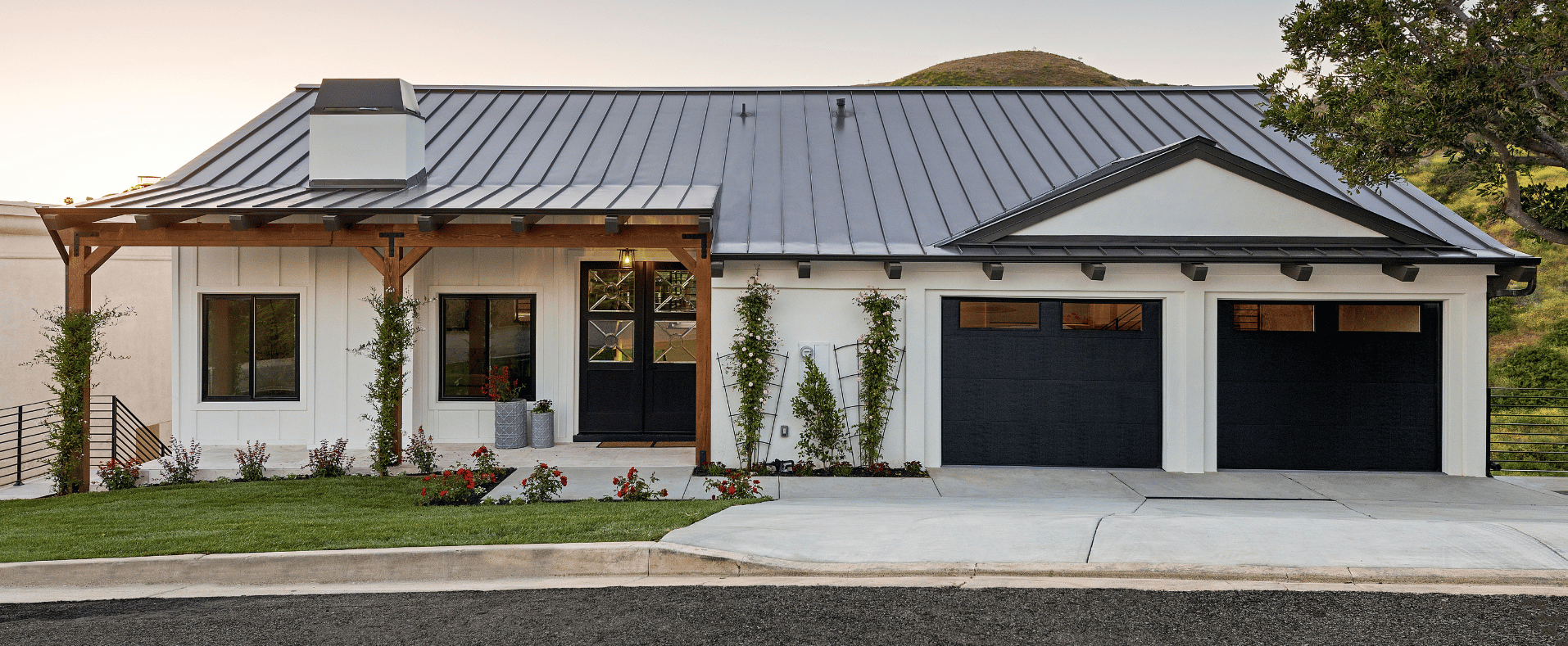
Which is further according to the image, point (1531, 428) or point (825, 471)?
point (1531, 428)

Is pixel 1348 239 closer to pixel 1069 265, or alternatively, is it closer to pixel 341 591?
pixel 1069 265

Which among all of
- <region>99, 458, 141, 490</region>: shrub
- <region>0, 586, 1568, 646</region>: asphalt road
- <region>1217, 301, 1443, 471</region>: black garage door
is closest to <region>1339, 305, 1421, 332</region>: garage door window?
<region>1217, 301, 1443, 471</region>: black garage door

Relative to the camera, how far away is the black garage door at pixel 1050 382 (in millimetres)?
10031

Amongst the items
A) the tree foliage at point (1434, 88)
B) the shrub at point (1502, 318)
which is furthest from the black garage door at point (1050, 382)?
the shrub at point (1502, 318)

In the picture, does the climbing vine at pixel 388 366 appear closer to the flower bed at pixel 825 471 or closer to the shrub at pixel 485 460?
the shrub at pixel 485 460

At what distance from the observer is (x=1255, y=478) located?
942 centimetres

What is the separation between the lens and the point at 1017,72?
6400cm

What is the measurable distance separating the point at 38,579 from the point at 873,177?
9640mm

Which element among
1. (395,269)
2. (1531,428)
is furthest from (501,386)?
(1531,428)

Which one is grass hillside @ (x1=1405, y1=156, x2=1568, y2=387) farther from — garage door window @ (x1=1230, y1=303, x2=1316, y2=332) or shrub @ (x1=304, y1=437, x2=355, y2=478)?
shrub @ (x1=304, y1=437, x2=355, y2=478)

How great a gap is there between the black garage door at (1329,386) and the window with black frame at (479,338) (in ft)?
29.2

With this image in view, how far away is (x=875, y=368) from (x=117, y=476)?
8280 mm

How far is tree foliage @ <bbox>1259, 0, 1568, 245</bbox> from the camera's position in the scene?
284 inches

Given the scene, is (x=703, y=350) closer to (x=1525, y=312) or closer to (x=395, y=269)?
(x=395, y=269)
